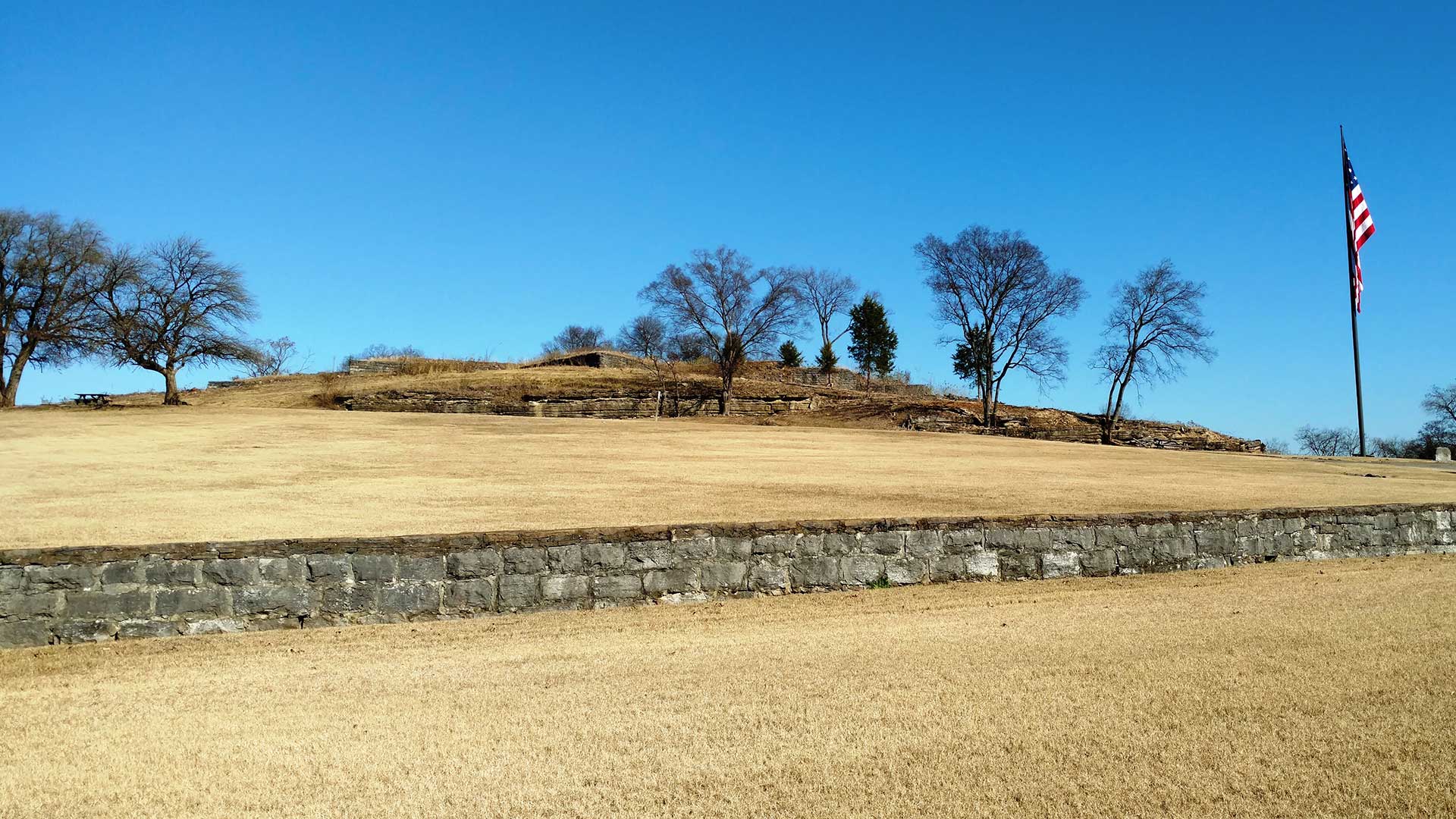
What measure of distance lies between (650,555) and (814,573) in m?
1.60

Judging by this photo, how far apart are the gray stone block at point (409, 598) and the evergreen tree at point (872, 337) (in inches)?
2257

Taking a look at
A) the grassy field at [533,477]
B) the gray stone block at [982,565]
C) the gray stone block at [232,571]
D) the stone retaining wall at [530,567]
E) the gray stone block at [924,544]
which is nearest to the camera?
the stone retaining wall at [530,567]

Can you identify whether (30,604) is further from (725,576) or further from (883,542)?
(883,542)

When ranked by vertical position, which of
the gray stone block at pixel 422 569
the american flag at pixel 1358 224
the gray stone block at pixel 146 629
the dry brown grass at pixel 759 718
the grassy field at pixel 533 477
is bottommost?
the dry brown grass at pixel 759 718

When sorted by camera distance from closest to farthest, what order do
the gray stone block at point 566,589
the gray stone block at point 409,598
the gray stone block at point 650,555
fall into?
the gray stone block at point 409,598 < the gray stone block at point 566,589 < the gray stone block at point 650,555

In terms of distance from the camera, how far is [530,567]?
7.98 metres

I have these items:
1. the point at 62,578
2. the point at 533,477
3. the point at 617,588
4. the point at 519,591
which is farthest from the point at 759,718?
the point at 533,477

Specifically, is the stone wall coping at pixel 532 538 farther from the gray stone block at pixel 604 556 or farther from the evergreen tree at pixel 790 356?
the evergreen tree at pixel 790 356

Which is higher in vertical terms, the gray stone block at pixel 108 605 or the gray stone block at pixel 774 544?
the gray stone block at pixel 774 544

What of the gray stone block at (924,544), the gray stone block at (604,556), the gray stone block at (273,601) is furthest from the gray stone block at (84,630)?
the gray stone block at (924,544)

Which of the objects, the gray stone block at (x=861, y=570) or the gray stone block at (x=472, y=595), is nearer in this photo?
the gray stone block at (x=472, y=595)

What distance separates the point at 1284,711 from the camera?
16.7ft

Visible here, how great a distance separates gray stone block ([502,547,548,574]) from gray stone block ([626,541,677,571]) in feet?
2.50

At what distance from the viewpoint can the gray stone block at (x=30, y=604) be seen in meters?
6.81
